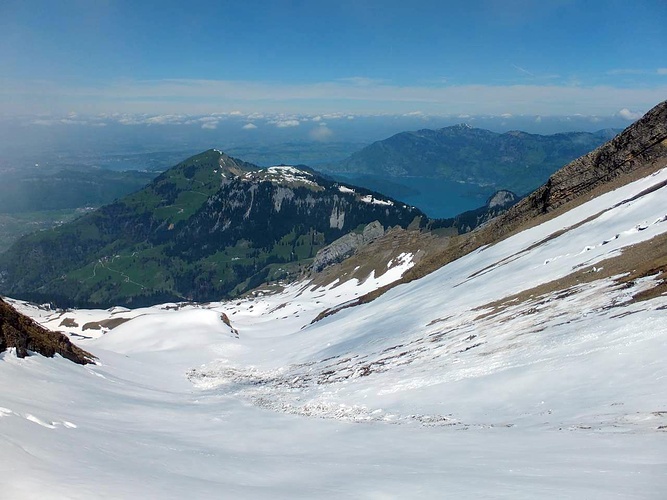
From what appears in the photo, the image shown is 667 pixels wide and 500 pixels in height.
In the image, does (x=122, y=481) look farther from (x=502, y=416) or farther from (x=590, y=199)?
(x=590, y=199)

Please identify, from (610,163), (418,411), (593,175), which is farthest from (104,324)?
(610,163)

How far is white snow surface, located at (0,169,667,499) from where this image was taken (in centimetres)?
946

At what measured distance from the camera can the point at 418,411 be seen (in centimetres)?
1805

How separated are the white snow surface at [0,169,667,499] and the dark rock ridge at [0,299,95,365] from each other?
1115mm

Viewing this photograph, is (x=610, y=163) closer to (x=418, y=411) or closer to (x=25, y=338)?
(x=418, y=411)

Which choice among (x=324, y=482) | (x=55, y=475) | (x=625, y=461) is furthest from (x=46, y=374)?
(x=625, y=461)

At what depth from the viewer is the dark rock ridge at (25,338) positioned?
19.9 metres

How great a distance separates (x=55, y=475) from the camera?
882cm

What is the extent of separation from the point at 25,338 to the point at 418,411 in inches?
769

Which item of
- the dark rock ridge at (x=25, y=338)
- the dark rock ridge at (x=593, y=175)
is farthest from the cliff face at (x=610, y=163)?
the dark rock ridge at (x=25, y=338)

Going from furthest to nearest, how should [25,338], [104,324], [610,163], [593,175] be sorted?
[104,324] → [593,175] → [610,163] → [25,338]

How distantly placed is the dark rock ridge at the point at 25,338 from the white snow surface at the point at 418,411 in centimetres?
112

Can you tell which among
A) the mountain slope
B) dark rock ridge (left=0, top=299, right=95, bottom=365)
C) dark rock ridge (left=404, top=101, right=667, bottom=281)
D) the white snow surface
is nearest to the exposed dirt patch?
the white snow surface

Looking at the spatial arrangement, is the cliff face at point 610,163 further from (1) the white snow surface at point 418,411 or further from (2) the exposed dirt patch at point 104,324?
(2) the exposed dirt patch at point 104,324
